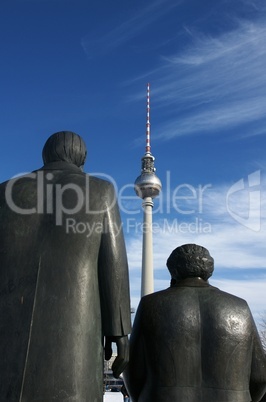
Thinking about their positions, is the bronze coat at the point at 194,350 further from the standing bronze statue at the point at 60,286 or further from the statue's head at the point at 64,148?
the statue's head at the point at 64,148

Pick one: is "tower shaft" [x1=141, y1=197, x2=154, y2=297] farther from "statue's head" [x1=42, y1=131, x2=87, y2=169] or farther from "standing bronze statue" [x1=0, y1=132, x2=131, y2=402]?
"standing bronze statue" [x1=0, y1=132, x2=131, y2=402]

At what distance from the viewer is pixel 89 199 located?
3.49 m

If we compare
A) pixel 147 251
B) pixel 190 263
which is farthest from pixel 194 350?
pixel 147 251

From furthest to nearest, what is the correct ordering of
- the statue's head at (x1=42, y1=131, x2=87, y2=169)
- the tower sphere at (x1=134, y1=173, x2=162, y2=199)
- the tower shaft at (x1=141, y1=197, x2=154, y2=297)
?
the tower sphere at (x1=134, y1=173, x2=162, y2=199)
the tower shaft at (x1=141, y1=197, x2=154, y2=297)
the statue's head at (x1=42, y1=131, x2=87, y2=169)

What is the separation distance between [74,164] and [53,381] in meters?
1.42

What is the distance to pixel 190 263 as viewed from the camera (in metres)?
3.85

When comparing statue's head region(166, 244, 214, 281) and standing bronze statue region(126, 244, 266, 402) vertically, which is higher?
statue's head region(166, 244, 214, 281)

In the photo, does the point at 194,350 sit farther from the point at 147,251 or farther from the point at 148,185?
the point at 148,185

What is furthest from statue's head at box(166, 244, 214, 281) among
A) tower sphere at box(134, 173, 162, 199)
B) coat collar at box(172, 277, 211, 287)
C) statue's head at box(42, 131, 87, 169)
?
tower sphere at box(134, 173, 162, 199)

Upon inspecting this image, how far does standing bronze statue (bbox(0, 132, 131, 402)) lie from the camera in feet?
10.1

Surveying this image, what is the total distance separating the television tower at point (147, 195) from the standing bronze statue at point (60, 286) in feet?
194

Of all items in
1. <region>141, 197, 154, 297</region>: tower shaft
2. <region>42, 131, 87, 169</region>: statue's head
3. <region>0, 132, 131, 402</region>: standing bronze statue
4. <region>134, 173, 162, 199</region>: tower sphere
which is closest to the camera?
<region>0, 132, 131, 402</region>: standing bronze statue

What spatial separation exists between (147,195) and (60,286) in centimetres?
6334

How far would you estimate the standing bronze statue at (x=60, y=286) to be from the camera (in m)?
3.08
